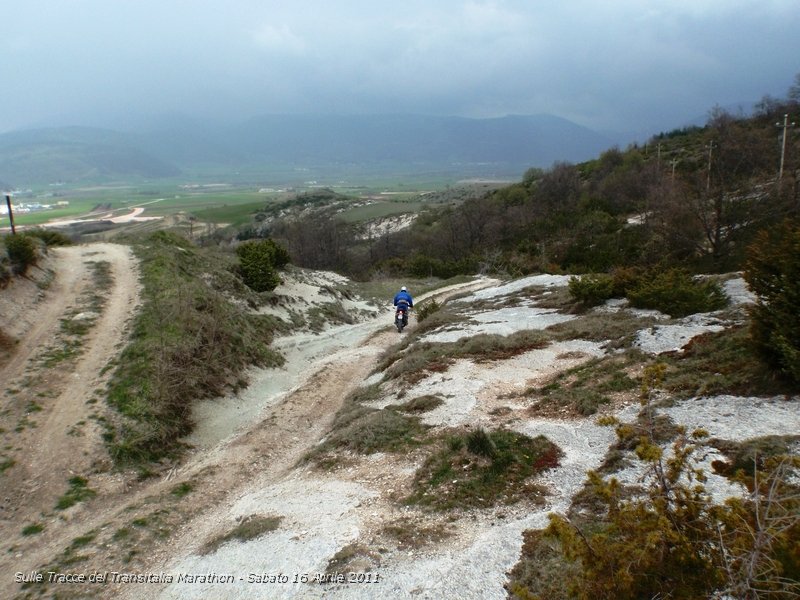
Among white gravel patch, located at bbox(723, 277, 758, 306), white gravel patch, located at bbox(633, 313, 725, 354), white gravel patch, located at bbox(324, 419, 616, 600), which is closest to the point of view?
white gravel patch, located at bbox(324, 419, 616, 600)

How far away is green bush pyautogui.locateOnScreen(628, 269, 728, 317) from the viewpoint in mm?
14242

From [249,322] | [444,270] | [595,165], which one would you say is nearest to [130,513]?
[249,322]

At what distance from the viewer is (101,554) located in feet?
26.0

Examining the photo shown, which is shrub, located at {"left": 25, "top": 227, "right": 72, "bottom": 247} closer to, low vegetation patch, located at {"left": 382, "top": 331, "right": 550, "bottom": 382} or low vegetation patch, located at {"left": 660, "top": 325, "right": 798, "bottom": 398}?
low vegetation patch, located at {"left": 382, "top": 331, "right": 550, "bottom": 382}

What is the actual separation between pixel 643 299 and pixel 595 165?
68915mm

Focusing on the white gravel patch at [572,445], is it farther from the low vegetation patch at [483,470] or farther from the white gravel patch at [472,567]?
the low vegetation patch at [483,470]

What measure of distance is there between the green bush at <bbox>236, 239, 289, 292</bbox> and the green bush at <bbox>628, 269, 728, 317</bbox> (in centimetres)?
1910

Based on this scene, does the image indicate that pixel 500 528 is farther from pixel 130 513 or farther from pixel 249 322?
pixel 249 322

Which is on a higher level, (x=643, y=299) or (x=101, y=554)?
(x=643, y=299)

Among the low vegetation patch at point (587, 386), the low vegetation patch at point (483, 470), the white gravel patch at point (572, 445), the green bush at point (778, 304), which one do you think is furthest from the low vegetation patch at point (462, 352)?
the green bush at point (778, 304)

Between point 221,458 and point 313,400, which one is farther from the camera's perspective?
point 313,400

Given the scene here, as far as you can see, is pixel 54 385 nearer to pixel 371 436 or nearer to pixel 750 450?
pixel 371 436

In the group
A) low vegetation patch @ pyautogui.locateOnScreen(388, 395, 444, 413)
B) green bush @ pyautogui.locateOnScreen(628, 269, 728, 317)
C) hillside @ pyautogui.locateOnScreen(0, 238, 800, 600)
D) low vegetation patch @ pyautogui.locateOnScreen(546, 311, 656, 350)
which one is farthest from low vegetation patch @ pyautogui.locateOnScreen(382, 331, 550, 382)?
green bush @ pyautogui.locateOnScreen(628, 269, 728, 317)

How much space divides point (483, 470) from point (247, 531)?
3.89 m
